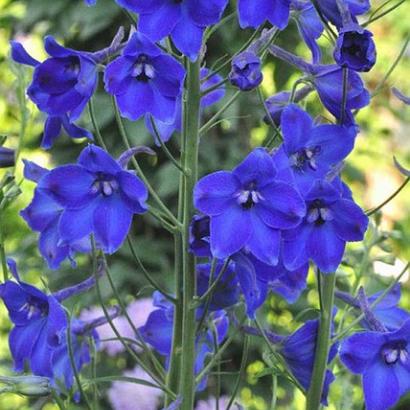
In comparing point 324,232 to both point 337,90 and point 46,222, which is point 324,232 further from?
point 46,222

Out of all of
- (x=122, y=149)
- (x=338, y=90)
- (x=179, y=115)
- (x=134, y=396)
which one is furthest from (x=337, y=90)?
(x=122, y=149)

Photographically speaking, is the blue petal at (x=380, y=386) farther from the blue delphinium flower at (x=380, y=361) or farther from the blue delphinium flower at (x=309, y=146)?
the blue delphinium flower at (x=309, y=146)

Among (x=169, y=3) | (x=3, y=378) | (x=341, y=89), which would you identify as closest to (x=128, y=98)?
(x=169, y=3)

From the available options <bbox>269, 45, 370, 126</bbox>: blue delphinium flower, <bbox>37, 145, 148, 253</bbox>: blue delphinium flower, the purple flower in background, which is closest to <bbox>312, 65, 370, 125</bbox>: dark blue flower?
<bbox>269, 45, 370, 126</bbox>: blue delphinium flower

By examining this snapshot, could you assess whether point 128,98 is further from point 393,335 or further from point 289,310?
A: point 289,310

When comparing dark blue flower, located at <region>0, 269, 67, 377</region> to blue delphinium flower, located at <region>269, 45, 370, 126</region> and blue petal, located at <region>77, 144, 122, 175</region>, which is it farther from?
blue delphinium flower, located at <region>269, 45, 370, 126</region>

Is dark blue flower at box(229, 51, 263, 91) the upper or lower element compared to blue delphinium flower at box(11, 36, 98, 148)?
upper

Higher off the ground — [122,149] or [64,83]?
[64,83]
